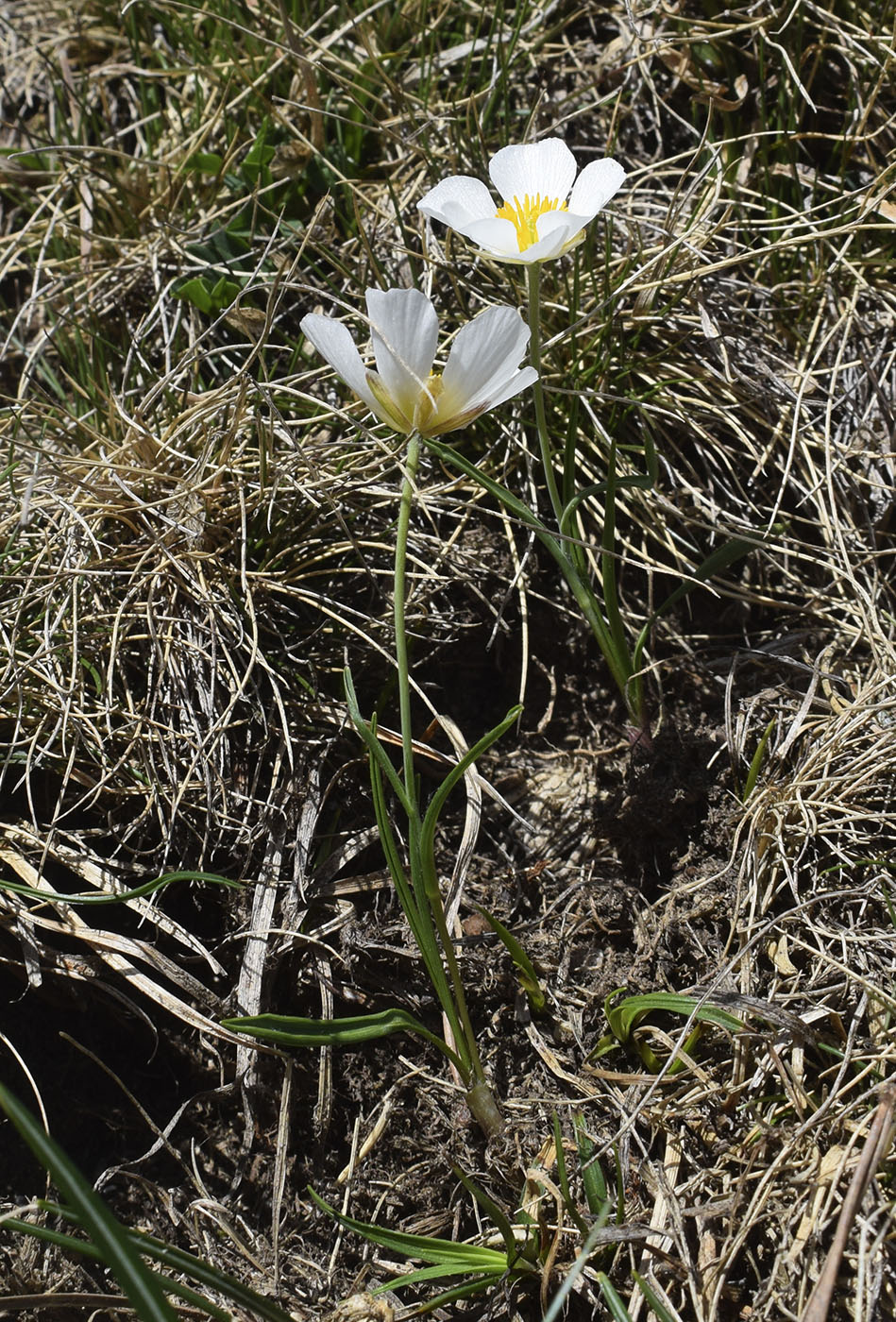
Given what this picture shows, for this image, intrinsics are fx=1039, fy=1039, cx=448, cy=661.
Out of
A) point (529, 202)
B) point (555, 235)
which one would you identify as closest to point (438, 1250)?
point (555, 235)

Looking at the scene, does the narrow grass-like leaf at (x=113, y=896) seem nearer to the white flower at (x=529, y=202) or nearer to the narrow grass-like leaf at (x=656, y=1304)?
→ the narrow grass-like leaf at (x=656, y=1304)

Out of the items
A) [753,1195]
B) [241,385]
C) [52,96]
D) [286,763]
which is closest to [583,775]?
[286,763]

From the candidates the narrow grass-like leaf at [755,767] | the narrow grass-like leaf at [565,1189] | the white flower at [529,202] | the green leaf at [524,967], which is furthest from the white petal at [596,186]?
the narrow grass-like leaf at [565,1189]

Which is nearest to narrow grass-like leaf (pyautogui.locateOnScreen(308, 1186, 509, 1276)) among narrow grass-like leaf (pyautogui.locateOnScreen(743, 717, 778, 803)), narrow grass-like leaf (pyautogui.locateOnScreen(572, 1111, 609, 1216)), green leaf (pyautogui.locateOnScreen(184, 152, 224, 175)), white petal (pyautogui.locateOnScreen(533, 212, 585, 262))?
narrow grass-like leaf (pyautogui.locateOnScreen(572, 1111, 609, 1216))

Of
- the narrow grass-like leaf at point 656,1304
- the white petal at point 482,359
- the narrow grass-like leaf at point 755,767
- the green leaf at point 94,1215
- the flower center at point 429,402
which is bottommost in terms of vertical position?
the narrow grass-like leaf at point 656,1304

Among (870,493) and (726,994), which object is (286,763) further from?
(870,493)

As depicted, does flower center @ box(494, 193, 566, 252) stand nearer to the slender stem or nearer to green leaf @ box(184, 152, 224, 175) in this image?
the slender stem
